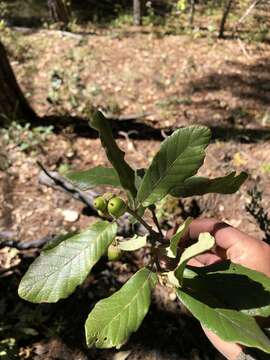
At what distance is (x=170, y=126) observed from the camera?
484 centimetres

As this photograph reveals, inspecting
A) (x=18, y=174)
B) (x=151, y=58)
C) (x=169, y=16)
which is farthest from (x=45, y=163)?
(x=169, y=16)

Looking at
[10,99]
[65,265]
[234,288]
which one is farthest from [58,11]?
[234,288]

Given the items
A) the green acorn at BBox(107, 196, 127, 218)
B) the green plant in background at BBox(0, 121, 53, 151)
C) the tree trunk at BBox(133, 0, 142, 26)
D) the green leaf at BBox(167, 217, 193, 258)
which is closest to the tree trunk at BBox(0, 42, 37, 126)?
the green plant in background at BBox(0, 121, 53, 151)

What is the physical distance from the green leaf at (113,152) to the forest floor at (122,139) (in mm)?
1667

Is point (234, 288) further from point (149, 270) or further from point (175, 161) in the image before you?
point (175, 161)

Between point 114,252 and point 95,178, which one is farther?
point 95,178

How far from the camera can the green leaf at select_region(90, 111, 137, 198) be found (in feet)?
4.77

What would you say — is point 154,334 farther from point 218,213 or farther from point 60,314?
point 218,213

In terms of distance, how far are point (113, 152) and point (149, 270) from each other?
422mm

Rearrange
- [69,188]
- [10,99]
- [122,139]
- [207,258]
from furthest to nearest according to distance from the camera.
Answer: [122,139] → [10,99] → [69,188] → [207,258]

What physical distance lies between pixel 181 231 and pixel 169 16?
7334mm

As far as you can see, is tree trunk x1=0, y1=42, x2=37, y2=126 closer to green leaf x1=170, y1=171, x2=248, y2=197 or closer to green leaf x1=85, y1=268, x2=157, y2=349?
green leaf x1=170, y1=171, x2=248, y2=197

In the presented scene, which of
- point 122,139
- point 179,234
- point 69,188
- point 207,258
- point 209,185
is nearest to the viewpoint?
point 179,234

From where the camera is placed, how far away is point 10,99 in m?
4.48
